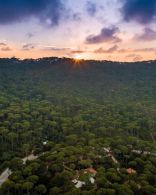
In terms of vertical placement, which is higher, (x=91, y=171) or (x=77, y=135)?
(x=77, y=135)

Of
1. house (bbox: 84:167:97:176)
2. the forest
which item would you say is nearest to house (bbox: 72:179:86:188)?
the forest

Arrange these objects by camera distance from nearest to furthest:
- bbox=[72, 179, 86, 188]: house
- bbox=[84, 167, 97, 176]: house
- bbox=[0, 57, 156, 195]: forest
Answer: bbox=[72, 179, 86, 188]: house
bbox=[0, 57, 156, 195]: forest
bbox=[84, 167, 97, 176]: house

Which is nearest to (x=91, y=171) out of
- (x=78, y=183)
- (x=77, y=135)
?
(x=78, y=183)

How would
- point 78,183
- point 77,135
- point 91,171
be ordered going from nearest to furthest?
point 78,183 < point 91,171 < point 77,135

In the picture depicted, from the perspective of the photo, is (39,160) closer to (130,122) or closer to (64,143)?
(64,143)

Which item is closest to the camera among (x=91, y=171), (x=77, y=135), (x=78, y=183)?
(x=78, y=183)

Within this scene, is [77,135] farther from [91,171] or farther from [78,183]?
[78,183]

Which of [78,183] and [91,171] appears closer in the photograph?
[78,183]

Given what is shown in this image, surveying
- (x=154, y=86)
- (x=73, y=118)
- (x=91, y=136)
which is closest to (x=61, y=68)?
(x=154, y=86)

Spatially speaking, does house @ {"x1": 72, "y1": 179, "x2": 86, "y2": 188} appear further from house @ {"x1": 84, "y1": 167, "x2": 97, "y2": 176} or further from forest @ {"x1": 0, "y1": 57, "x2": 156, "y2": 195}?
house @ {"x1": 84, "y1": 167, "x2": 97, "y2": 176}
